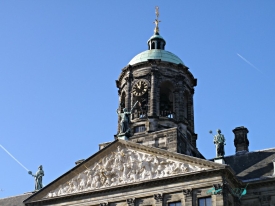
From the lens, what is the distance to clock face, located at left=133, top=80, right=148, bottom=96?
4375 centimetres

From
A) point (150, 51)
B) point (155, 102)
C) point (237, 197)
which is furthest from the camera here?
point (150, 51)

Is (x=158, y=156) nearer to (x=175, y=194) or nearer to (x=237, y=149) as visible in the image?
(x=175, y=194)

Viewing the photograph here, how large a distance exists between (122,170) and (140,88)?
31.5 ft

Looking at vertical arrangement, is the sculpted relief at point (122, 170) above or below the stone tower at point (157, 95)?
below

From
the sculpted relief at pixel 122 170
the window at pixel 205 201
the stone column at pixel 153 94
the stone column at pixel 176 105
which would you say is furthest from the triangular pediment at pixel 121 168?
the stone column at pixel 176 105

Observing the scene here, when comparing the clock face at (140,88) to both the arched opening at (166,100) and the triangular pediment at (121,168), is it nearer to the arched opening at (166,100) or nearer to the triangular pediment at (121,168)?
the arched opening at (166,100)

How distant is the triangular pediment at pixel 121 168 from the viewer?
34.5 metres

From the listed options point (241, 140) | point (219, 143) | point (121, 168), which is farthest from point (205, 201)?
point (241, 140)

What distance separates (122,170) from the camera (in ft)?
119

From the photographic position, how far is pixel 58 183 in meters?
38.3

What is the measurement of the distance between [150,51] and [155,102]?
5.44m

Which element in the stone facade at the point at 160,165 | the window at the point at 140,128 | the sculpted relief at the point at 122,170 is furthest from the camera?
the window at the point at 140,128

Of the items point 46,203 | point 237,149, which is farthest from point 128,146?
point 237,149

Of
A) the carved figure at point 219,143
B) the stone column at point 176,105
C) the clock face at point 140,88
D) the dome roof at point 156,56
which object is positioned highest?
the dome roof at point 156,56
